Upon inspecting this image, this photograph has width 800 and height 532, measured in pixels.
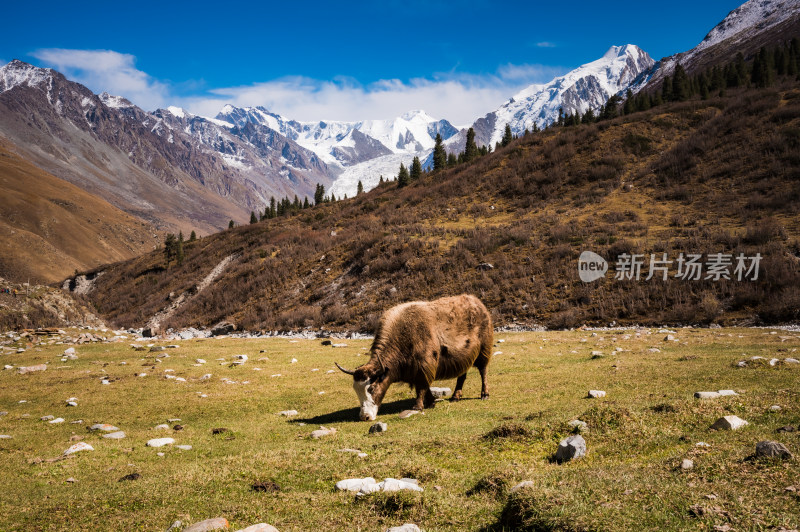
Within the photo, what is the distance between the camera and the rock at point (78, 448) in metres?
7.82

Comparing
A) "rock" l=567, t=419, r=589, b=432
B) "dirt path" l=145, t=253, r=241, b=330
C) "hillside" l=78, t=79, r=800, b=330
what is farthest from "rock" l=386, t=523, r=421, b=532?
"dirt path" l=145, t=253, r=241, b=330

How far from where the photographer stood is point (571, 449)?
5895 millimetres

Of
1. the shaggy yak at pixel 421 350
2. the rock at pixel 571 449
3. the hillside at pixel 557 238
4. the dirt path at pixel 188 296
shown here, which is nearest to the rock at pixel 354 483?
the rock at pixel 571 449

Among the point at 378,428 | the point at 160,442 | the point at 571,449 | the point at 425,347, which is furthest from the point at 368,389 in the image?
the point at 571,449

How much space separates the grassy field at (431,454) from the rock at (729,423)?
0.45 feet

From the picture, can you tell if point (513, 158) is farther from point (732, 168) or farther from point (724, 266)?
point (724, 266)

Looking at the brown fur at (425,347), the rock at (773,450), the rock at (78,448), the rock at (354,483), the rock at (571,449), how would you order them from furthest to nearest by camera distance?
the brown fur at (425,347) → the rock at (78,448) → the rock at (571,449) → the rock at (354,483) → the rock at (773,450)

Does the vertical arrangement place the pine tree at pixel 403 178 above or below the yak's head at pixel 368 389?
above

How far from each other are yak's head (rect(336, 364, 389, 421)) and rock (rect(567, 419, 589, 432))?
463 centimetres

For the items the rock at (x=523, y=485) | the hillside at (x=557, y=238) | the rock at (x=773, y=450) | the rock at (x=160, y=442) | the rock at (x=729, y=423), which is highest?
the hillside at (x=557, y=238)

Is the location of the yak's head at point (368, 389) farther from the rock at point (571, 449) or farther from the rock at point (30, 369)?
the rock at point (30, 369)

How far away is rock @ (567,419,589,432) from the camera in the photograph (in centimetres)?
691

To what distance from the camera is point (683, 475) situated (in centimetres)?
443

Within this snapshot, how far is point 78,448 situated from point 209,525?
216 inches
